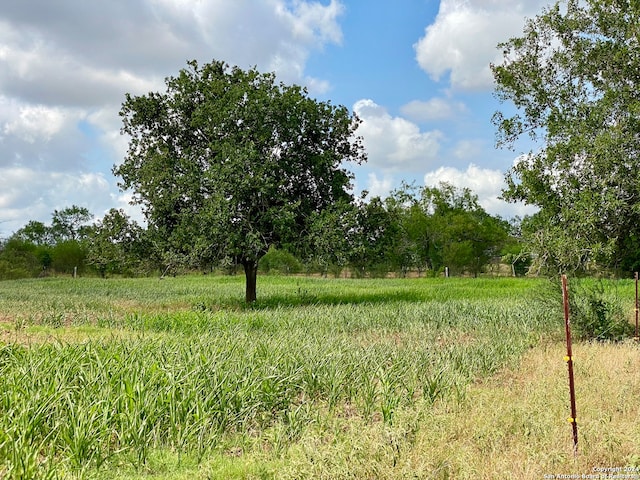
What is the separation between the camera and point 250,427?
5793mm

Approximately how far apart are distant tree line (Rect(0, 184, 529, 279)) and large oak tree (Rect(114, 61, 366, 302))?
78 centimetres

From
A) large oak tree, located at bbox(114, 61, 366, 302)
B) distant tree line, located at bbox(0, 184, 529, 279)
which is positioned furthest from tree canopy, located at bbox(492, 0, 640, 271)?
large oak tree, located at bbox(114, 61, 366, 302)

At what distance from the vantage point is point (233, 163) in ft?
58.7

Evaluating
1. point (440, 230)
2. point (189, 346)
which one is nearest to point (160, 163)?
point (189, 346)

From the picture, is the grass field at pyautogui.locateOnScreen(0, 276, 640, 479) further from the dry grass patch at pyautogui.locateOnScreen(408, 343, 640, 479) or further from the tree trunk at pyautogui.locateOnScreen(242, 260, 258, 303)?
the tree trunk at pyautogui.locateOnScreen(242, 260, 258, 303)

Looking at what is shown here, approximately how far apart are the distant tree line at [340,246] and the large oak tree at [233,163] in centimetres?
78

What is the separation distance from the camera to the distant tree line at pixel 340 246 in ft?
61.1

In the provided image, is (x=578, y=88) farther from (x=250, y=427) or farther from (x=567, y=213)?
(x=250, y=427)

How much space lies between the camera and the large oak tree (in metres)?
18.1

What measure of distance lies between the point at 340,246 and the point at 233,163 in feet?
16.4

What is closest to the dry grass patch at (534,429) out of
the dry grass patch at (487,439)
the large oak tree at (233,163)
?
the dry grass patch at (487,439)

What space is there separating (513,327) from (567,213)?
337 cm

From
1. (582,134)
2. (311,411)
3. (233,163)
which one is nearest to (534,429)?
(311,411)

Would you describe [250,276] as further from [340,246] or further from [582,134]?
[582,134]
